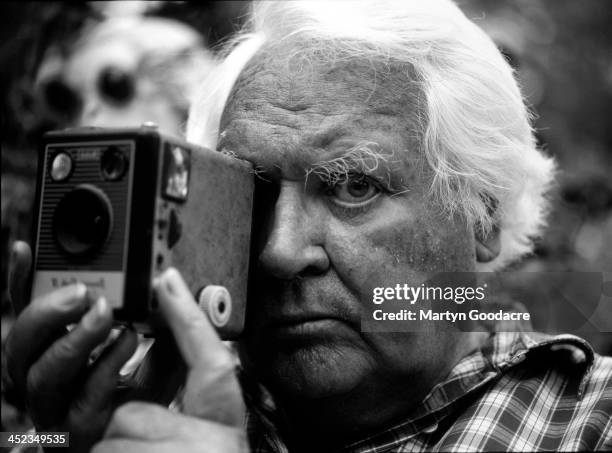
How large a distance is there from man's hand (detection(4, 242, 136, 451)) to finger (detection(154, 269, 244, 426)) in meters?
0.11

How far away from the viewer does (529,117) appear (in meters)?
2.12

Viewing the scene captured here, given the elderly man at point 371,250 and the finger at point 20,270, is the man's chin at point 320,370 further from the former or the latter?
the finger at point 20,270

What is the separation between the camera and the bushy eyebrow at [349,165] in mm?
1678

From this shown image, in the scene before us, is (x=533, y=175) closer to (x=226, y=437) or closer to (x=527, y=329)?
(x=527, y=329)

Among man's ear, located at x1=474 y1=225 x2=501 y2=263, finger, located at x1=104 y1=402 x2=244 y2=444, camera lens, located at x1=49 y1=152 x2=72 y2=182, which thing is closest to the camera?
finger, located at x1=104 y1=402 x2=244 y2=444

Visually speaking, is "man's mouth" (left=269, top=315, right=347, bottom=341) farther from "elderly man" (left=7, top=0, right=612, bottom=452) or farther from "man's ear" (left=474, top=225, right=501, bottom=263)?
"man's ear" (left=474, top=225, right=501, bottom=263)

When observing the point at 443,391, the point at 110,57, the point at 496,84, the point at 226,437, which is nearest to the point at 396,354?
Result: the point at 443,391

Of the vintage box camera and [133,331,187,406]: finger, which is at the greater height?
the vintage box camera

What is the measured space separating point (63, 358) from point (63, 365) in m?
0.02

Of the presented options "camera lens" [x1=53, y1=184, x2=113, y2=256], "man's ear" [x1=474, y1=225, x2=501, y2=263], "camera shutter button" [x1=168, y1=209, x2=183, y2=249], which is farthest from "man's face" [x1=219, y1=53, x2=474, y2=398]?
"camera lens" [x1=53, y1=184, x2=113, y2=256]

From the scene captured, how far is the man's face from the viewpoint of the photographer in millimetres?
1615

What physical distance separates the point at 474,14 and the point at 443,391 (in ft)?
4.79

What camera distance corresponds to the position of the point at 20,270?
1451 millimetres

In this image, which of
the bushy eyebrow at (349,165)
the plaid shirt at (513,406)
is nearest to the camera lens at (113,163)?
the bushy eyebrow at (349,165)
